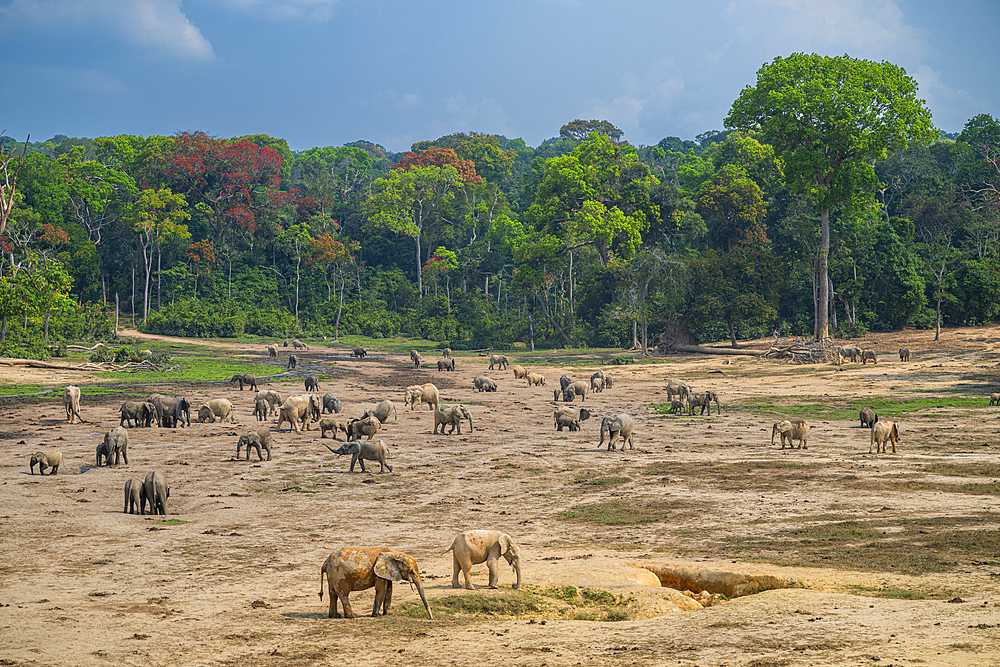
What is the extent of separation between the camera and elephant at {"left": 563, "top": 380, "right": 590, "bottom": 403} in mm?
38125

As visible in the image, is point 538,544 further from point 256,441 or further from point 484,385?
point 484,385

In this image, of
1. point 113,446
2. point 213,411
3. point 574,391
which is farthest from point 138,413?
point 574,391

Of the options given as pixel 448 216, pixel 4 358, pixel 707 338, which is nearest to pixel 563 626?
pixel 4 358

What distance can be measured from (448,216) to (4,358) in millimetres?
61912

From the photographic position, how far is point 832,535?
14.4 m

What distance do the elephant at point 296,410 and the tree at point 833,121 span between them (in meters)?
40.2

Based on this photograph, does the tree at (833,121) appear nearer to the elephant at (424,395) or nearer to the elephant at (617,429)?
the elephant at (424,395)

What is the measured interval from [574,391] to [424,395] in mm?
7516

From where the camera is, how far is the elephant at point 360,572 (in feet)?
35.4

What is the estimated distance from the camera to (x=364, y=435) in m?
25.6

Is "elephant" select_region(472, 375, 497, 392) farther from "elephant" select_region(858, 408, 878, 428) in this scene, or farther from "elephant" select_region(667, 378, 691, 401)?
"elephant" select_region(858, 408, 878, 428)

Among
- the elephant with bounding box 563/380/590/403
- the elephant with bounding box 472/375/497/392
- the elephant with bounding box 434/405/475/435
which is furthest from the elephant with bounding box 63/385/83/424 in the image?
the elephant with bounding box 563/380/590/403

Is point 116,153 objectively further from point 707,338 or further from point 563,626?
point 563,626

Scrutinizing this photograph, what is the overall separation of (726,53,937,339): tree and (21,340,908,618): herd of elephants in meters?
23.4
